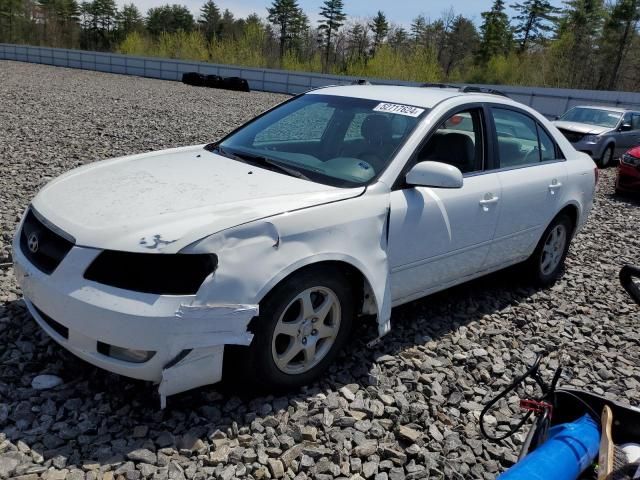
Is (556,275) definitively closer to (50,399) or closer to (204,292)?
(204,292)

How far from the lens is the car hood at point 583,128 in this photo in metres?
13.3

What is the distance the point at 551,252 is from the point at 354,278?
8.49 ft

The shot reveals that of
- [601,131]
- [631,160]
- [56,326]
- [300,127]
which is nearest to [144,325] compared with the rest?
[56,326]

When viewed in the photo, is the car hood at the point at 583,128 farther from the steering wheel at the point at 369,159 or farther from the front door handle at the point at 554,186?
the steering wheel at the point at 369,159

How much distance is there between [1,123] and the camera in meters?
11.1

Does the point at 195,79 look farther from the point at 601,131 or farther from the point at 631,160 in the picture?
the point at 631,160

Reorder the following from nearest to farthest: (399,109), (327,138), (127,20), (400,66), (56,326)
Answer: (56,326) < (399,109) < (327,138) < (400,66) < (127,20)

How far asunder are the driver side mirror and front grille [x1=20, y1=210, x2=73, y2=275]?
6.05 ft

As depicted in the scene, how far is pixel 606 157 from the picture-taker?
43.9ft

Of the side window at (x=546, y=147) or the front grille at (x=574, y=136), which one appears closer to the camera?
the side window at (x=546, y=147)

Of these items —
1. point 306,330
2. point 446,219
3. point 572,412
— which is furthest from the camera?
point 446,219

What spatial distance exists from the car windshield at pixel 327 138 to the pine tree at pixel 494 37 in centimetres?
5841

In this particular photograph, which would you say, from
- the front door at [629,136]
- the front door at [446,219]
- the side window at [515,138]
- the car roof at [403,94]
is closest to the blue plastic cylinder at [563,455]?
the front door at [446,219]

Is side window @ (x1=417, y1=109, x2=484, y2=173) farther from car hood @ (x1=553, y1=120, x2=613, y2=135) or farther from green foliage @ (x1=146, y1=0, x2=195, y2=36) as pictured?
green foliage @ (x1=146, y1=0, x2=195, y2=36)
